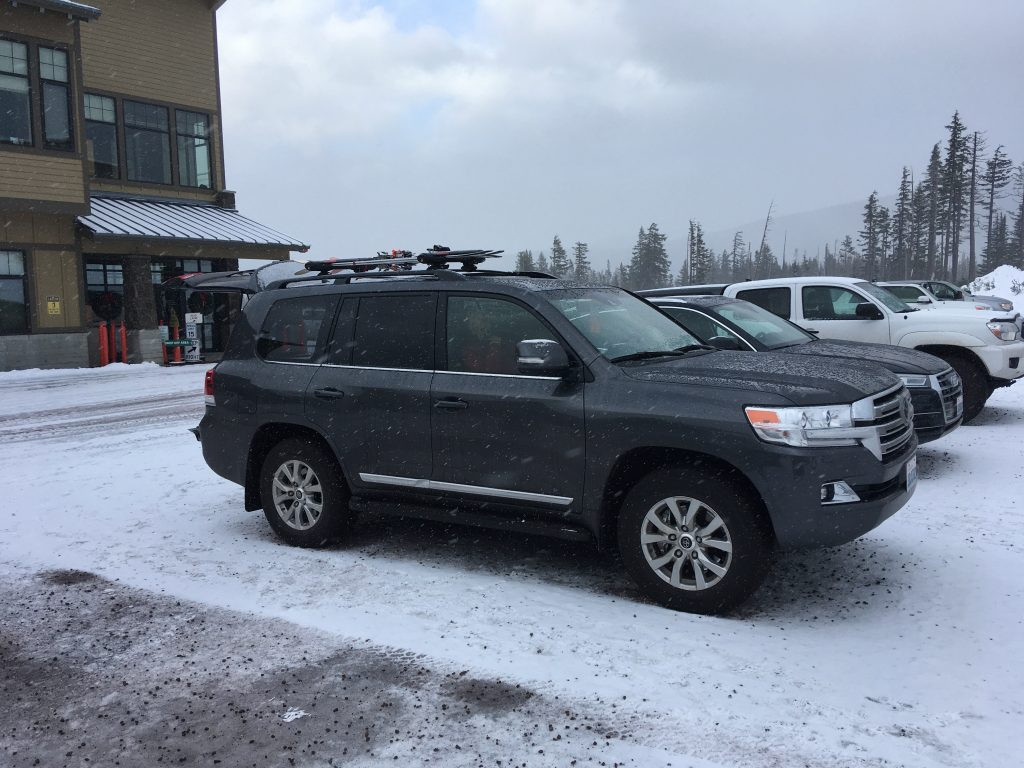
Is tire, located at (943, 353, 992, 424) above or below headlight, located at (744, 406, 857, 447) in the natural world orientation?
below

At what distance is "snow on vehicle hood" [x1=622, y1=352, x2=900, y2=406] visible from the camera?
446cm

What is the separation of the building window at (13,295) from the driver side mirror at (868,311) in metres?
19.6

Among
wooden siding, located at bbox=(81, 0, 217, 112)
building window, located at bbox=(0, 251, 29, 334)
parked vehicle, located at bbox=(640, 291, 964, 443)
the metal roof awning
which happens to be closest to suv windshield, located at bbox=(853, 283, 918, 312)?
parked vehicle, located at bbox=(640, 291, 964, 443)

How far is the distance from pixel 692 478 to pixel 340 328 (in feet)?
9.18

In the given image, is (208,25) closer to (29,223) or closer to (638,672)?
(29,223)

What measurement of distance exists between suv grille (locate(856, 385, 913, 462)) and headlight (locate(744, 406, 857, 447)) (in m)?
0.17

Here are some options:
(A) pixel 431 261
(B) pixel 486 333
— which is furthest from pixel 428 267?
(B) pixel 486 333

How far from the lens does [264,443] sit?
6266mm

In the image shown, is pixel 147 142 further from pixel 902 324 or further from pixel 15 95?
pixel 902 324

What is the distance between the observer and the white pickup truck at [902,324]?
977 cm

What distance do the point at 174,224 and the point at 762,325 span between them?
19650mm

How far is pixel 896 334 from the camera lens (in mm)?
10219

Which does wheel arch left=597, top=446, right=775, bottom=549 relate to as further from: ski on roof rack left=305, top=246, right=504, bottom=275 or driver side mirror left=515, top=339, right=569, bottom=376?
ski on roof rack left=305, top=246, right=504, bottom=275

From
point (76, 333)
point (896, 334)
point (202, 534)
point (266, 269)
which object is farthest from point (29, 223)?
point (896, 334)
